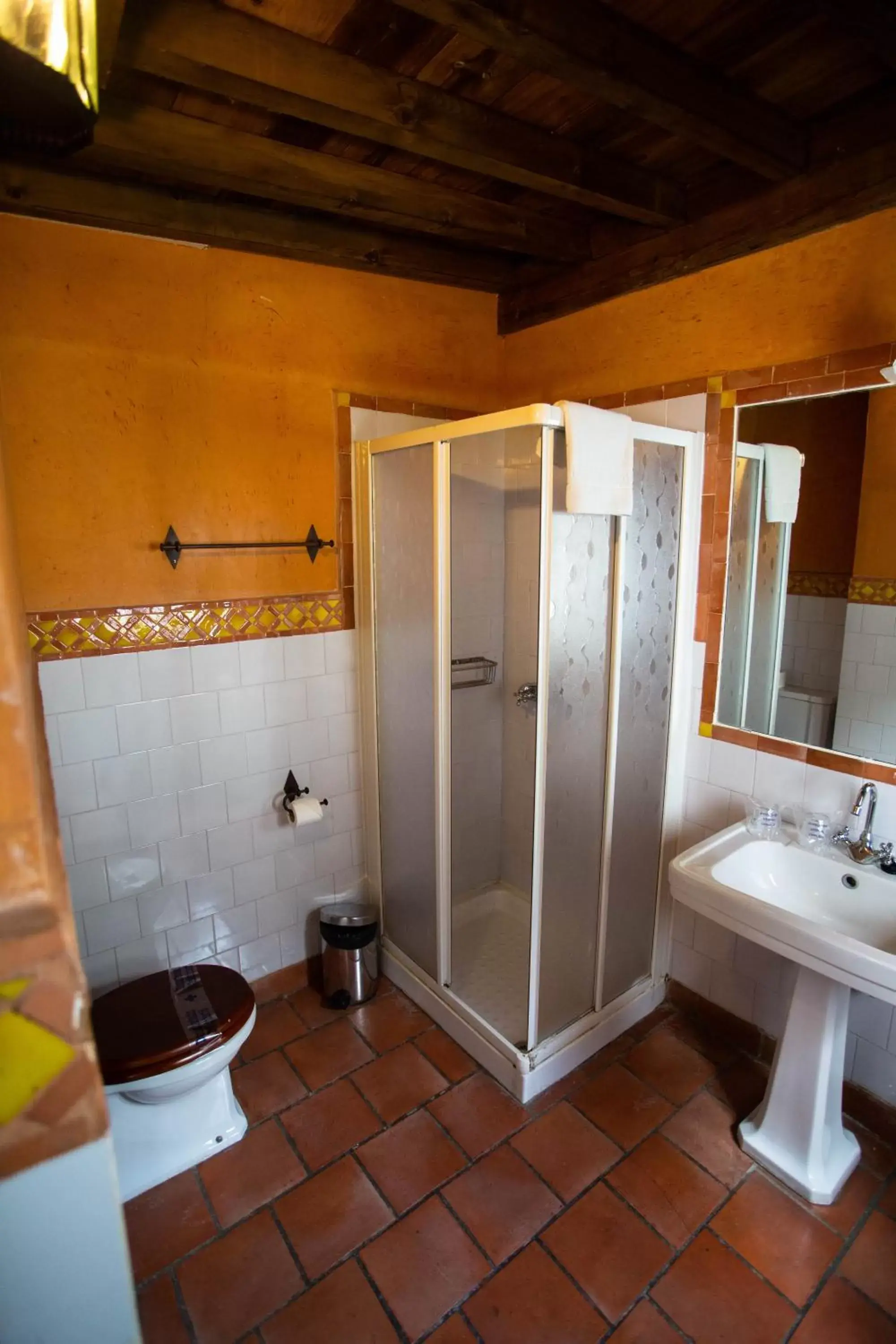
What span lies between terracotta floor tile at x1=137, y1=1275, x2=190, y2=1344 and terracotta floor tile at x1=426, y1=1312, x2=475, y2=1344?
1.69ft

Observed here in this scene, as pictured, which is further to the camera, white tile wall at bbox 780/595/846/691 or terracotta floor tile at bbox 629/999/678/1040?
terracotta floor tile at bbox 629/999/678/1040

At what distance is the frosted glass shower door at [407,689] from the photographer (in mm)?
2148

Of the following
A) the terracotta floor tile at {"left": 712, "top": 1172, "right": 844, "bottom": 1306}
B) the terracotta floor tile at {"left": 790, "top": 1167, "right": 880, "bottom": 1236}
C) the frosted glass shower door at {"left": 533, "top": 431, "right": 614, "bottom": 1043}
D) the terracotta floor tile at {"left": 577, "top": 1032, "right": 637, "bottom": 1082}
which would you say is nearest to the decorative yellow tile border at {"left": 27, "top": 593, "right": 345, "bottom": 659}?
the frosted glass shower door at {"left": 533, "top": 431, "right": 614, "bottom": 1043}

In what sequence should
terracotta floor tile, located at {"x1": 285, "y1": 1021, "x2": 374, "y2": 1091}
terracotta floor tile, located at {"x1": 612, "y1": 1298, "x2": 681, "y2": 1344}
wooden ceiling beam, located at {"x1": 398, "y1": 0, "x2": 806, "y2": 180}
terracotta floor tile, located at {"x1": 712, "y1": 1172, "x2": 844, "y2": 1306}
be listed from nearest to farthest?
wooden ceiling beam, located at {"x1": 398, "y1": 0, "x2": 806, "y2": 180}
terracotta floor tile, located at {"x1": 612, "y1": 1298, "x2": 681, "y2": 1344}
terracotta floor tile, located at {"x1": 712, "y1": 1172, "x2": 844, "y2": 1306}
terracotta floor tile, located at {"x1": 285, "y1": 1021, "x2": 374, "y2": 1091}

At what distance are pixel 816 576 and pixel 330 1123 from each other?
2.05 metres

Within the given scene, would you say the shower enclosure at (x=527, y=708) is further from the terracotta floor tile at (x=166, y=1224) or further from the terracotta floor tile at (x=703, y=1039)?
the terracotta floor tile at (x=166, y=1224)

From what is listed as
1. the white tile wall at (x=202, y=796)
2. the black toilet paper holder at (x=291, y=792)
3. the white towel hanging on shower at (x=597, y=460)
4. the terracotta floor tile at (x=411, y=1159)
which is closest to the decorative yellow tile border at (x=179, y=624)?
the white tile wall at (x=202, y=796)

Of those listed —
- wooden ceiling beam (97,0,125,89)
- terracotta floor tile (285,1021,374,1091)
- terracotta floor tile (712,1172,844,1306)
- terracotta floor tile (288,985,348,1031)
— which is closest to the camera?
wooden ceiling beam (97,0,125,89)

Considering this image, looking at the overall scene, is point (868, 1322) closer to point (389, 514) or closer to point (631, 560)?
point (631, 560)

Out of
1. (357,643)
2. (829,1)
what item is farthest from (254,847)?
(829,1)

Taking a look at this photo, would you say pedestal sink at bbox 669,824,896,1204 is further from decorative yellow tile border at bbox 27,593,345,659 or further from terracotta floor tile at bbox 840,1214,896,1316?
decorative yellow tile border at bbox 27,593,345,659

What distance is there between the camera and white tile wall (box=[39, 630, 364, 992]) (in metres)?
1.96

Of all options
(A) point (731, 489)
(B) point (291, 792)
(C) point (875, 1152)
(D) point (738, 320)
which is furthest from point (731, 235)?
(C) point (875, 1152)

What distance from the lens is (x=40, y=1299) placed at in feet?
1.43
